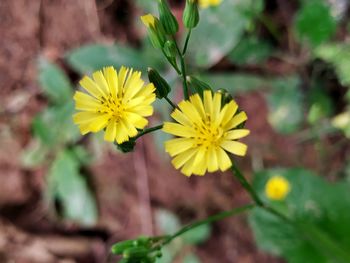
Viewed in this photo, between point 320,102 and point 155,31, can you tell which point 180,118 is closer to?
point 155,31

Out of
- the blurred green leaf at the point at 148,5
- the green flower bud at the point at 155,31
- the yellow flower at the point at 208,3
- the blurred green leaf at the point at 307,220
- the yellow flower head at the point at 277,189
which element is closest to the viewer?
the green flower bud at the point at 155,31

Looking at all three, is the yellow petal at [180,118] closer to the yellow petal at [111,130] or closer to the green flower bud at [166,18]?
the yellow petal at [111,130]

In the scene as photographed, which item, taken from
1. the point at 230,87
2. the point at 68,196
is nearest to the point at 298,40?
the point at 230,87

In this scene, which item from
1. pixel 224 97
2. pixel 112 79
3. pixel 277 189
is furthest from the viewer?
pixel 277 189

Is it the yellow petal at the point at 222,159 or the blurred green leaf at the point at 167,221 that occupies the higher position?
the blurred green leaf at the point at 167,221

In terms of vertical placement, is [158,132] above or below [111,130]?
above

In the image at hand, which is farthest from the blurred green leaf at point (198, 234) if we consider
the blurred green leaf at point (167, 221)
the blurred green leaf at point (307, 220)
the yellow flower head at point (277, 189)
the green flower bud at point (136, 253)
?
the green flower bud at point (136, 253)

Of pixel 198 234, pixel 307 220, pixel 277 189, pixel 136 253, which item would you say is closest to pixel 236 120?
pixel 136 253
